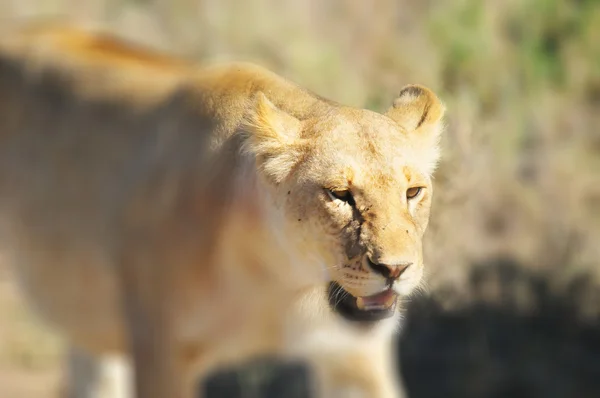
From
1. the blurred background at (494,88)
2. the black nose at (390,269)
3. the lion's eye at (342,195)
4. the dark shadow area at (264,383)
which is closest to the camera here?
the black nose at (390,269)

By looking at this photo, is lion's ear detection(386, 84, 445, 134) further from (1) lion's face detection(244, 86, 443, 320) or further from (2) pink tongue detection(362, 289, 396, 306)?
(2) pink tongue detection(362, 289, 396, 306)

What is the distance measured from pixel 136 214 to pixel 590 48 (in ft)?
14.6

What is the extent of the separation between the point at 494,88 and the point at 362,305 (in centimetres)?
402

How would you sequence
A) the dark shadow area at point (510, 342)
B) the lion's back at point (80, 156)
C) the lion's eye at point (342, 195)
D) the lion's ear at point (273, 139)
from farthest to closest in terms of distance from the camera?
the dark shadow area at point (510, 342) < the lion's back at point (80, 156) < the lion's ear at point (273, 139) < the lion's eye at point (342, 195)

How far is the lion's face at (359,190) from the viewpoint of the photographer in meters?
2.63

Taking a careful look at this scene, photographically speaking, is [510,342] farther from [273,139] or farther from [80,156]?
[273,139]

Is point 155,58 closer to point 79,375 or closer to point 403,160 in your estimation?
point 79,375

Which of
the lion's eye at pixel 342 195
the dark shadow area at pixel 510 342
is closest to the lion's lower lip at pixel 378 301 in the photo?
the lion's eye at pixel 342 195

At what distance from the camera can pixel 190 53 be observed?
28.1 ft

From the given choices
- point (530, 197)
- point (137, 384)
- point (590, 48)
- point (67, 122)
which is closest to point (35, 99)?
point (67, 122)

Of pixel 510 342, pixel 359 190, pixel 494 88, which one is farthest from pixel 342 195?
pixel 510 342

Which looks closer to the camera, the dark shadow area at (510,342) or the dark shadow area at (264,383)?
the dark shadow area at (510,342)

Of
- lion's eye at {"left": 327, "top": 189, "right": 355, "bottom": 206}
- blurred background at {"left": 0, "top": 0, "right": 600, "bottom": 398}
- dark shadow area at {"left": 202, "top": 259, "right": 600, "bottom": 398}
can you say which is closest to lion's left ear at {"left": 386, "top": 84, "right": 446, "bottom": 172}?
lion's eye at {"left": 327, "top": 189, "right": 355, "bottom": 206}

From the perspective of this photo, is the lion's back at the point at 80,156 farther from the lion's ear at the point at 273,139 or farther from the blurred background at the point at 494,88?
the blurred background at the point at 494,88
